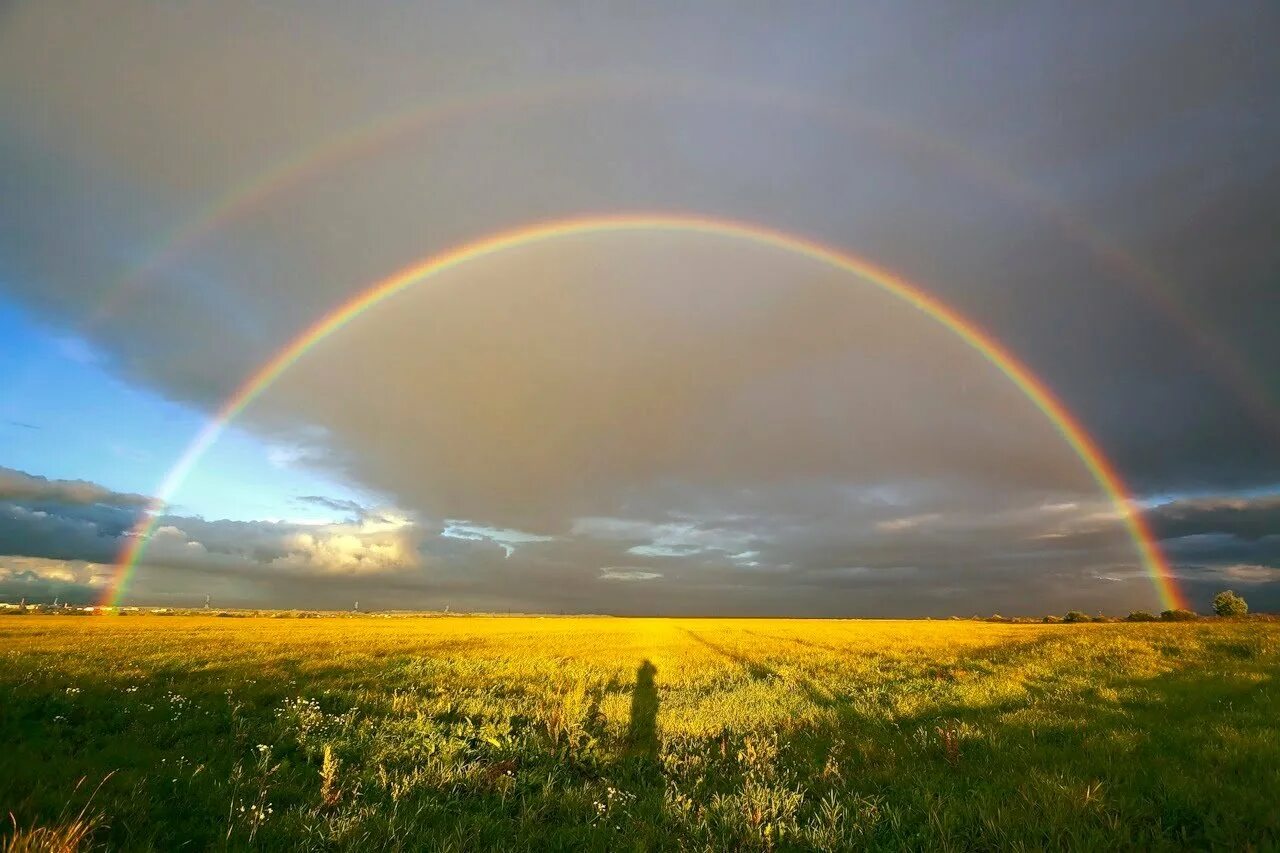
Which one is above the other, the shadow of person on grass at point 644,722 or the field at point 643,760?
the field at point 643,760

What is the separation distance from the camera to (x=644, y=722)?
1280 cm

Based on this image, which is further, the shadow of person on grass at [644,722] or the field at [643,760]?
the shadow of person on grass at [644,722]

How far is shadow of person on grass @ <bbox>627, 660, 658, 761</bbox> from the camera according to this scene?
34.8 ft

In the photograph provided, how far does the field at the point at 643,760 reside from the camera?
632cm

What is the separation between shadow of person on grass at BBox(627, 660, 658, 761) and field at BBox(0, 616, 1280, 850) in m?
0.10

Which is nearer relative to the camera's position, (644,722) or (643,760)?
(643,760)

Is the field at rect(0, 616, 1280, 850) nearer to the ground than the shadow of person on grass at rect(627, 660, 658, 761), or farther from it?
farther from it

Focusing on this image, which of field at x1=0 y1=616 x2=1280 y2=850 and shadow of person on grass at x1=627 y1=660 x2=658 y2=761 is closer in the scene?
field at x1=0 y1=616 x2=1280 y2=850

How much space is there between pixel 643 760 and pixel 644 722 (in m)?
3.05

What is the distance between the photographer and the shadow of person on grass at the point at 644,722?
34.8 ft

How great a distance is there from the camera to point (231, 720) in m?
11.9

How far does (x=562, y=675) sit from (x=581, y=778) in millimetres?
11905

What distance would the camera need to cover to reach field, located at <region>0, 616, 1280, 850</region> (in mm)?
6324

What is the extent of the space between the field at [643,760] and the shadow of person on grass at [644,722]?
0.10 metres
